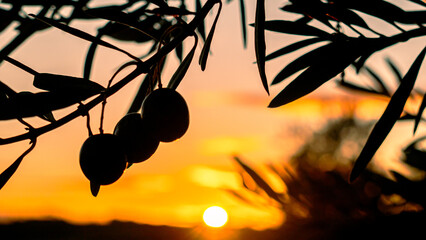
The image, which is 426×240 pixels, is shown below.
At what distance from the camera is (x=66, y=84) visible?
52cm

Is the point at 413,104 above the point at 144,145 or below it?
above

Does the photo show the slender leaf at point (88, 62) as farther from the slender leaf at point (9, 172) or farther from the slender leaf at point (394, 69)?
the slender leaf at point (394, 69)

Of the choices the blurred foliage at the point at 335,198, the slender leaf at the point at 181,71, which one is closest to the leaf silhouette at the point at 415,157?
the blurred foliage at the point at 335,198

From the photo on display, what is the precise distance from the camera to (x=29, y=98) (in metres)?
0.51

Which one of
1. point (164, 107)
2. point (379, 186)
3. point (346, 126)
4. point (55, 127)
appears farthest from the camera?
point (346, 126)

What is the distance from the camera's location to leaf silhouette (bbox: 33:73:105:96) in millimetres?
508

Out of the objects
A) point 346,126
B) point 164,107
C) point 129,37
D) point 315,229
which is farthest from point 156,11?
point 346,126

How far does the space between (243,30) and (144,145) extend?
1.57ft

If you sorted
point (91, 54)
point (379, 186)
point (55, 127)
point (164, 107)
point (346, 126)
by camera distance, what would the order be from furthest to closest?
point (346, 126), point (379, 186), point (91, 54), point (164, 107), point (55, 127)

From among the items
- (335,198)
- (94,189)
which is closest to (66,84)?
(94,189)

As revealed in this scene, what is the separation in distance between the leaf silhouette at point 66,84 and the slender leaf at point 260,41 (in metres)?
0.18

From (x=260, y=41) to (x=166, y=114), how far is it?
14 centimetres

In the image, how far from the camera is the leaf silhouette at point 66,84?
0.51m

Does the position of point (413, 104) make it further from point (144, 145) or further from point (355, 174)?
point (144, 145)
